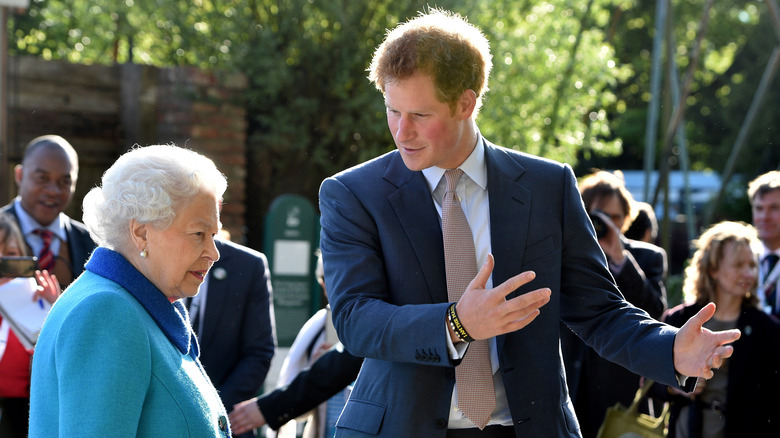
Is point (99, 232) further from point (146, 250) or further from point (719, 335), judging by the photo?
point (719, 335)

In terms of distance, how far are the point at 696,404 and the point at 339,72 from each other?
5844 millimetres

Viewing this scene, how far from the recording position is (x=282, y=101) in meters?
10.1

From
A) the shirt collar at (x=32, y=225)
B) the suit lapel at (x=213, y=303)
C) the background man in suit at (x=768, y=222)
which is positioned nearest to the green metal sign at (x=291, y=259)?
the shirt collar at (x=32, y=225)

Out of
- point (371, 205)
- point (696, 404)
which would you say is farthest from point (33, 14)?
point (371, 205)

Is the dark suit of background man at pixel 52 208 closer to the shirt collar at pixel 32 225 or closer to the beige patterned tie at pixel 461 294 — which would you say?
the shirt collar at pixel 32 225

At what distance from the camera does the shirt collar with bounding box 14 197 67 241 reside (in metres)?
5.35

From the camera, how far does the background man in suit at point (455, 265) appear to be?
107 inches

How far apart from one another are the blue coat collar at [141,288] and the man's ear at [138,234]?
0.05 m

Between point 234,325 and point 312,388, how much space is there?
68 centimetres

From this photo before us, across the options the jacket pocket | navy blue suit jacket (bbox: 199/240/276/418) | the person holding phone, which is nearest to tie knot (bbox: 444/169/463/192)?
the jacket pocket

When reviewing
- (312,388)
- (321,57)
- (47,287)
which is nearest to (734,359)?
(312,388)

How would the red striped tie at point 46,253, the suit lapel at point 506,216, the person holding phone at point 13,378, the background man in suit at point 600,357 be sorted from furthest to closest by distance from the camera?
1. the red striped tie at point 46,253
2. the background man in suit at point 600,357
3. the person holding phone at point 13,378
4. the suit lapel at point 506,216

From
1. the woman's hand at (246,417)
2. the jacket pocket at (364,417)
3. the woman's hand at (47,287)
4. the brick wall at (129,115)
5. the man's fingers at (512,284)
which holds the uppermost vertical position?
the brick wall at (129,115)

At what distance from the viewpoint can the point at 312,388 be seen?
4.45 m
